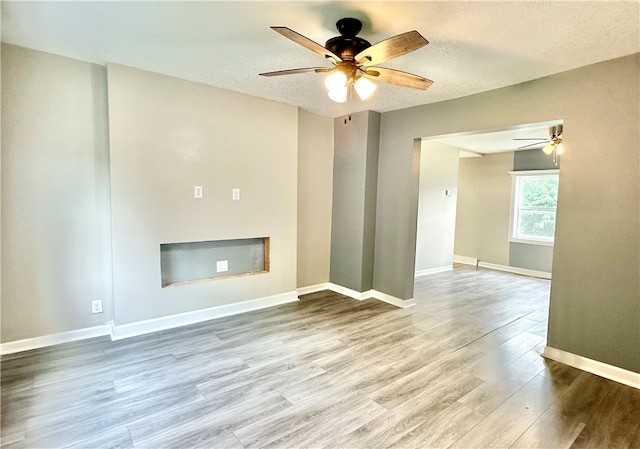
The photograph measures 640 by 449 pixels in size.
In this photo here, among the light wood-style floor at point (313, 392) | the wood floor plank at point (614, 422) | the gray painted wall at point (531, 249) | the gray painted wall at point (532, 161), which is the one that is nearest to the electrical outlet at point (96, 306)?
the light wood-style floor at point (313, 392)

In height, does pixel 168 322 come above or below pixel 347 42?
below

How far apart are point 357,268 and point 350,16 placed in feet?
10.3

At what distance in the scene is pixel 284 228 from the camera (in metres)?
4.24

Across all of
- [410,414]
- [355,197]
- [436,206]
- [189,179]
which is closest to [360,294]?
[355,197]

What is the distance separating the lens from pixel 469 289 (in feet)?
17.1

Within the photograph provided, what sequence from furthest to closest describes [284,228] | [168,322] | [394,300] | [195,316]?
1. [394,300]
2. [284,228]
3. [195,316]
4. [168,322]

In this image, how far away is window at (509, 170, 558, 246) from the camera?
628 centimetres

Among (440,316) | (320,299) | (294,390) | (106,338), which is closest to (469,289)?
(440,316)

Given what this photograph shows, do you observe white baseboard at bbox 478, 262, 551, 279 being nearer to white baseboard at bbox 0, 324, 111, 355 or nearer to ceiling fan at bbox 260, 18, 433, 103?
ceiling fan at bbox 260, 18, 433, 103

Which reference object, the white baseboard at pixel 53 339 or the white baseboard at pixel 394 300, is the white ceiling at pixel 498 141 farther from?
the white baseboard at pixel 53 339

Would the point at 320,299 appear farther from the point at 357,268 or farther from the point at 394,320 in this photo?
the point at 394,320

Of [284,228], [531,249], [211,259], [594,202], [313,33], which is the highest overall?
[313,33]

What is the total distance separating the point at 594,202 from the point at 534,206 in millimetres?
4286

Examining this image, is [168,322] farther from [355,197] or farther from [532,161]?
[532,161]
